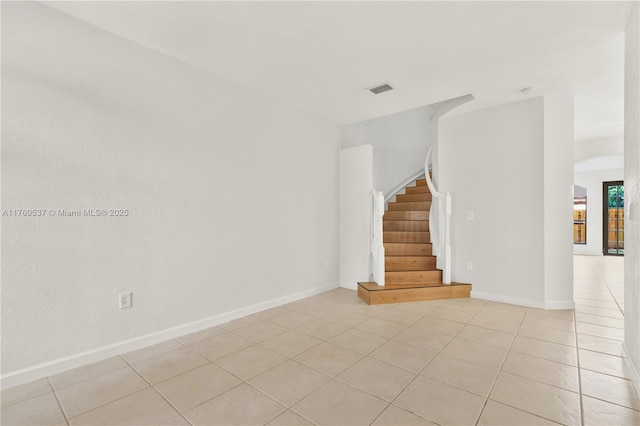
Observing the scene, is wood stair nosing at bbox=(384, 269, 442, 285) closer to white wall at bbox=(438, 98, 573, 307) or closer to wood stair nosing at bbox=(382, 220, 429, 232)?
white wall at bbox=(438, 98, 573, 307)

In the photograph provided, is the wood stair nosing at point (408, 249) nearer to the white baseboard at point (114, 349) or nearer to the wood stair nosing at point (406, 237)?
the wood stair nosing at point (406, 237)

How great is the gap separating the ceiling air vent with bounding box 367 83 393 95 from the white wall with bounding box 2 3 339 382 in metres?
1.20

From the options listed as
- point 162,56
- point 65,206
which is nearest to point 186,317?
point 65,206

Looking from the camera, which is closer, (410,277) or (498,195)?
(498,195)

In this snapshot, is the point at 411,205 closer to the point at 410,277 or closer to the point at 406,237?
the point at 406,237

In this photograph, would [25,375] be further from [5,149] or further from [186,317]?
[5,149]

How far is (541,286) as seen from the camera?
3609mm

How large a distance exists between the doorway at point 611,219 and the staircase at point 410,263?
20.1 ft

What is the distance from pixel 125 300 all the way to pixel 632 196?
3.79 metres

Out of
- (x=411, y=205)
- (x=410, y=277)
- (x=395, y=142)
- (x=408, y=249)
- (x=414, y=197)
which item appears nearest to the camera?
(x=410, y=277)

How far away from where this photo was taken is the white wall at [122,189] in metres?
2.01

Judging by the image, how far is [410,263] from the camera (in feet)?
14.7

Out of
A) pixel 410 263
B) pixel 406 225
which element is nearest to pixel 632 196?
pixel 410 263

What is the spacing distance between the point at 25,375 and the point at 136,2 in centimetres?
258
